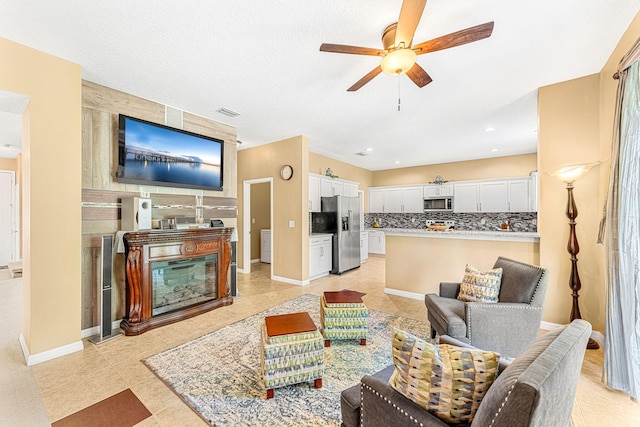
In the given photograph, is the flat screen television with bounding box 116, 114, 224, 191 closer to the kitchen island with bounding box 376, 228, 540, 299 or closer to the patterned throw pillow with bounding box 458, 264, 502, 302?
the kitchen island with bounding box 376, 228, 540, 299

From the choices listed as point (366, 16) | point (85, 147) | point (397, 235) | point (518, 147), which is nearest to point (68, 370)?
point (85, 147)

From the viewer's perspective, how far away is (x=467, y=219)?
706 cm

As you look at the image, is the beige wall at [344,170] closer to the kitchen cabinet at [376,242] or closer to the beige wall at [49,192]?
the kitchen cabinet at [376,242]

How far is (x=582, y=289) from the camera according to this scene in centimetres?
279

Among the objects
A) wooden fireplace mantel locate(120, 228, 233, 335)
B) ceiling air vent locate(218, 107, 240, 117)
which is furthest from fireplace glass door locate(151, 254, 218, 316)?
ceiling air vent locate(218, 107, 240, 117)

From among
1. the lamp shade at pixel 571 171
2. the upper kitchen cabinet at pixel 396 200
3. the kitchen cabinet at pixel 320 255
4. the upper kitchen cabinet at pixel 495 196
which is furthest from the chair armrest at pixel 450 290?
the upper kitchen cabinet at pixel 396 200

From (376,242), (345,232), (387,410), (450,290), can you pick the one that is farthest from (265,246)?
(387,410)

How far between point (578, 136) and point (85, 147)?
5.40 meters

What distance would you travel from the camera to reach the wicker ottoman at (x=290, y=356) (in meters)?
1.82

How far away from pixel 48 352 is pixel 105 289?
0.63m

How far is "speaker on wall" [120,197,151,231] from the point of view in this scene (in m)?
2.90

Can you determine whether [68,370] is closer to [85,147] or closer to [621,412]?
[85,147]

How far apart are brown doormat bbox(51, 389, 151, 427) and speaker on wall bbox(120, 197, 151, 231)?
1699 millimetres

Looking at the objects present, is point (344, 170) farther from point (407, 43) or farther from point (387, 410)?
point (387, 410)
